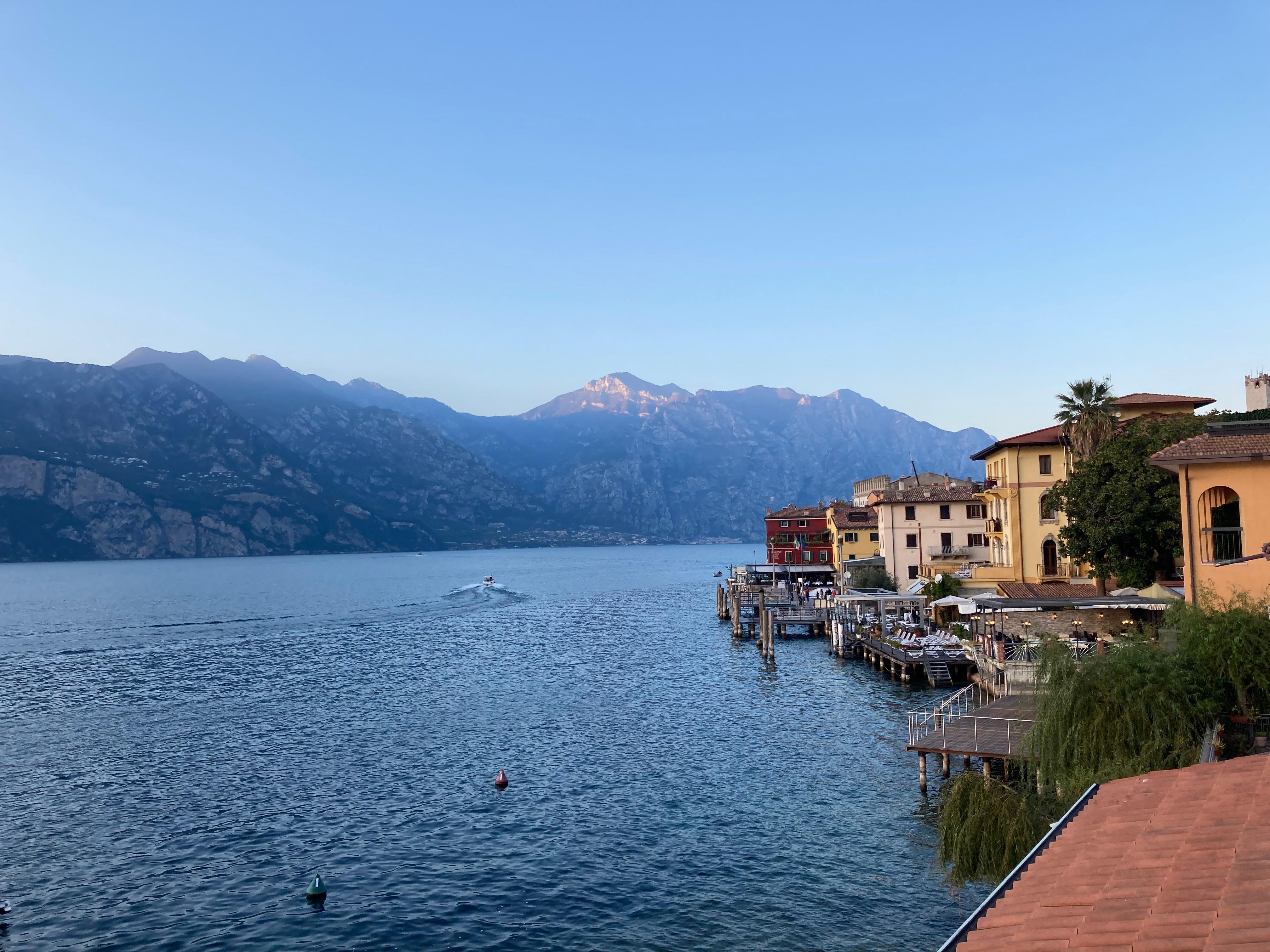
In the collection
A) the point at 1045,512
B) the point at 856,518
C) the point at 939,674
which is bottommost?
the point at 939,674

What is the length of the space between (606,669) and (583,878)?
44416mm

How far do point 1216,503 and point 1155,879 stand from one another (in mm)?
28419

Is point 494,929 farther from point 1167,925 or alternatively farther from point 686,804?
point 1167,925

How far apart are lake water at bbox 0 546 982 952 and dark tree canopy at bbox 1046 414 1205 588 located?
14.5 metres

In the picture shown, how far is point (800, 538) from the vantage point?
137 meters

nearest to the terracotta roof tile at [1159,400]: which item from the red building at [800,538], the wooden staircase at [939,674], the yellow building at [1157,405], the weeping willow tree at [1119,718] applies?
the yellow building at [1157,405]

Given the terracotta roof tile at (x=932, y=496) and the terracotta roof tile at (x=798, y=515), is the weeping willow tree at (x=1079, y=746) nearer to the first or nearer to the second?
the terracotta roof tile at (x=932, y=496)

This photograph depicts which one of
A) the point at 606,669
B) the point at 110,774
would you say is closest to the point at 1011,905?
the point at 110,774

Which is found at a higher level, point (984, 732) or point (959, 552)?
point (959, 552)

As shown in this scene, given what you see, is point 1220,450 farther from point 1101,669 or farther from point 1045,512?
point 1045,512

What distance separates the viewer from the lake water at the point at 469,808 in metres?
24.0

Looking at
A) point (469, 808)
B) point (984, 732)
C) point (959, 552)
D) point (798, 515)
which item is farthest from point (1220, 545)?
point (798, 515)

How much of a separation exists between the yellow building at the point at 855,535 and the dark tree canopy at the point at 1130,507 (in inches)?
2147

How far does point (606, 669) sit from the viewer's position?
7125 cm
